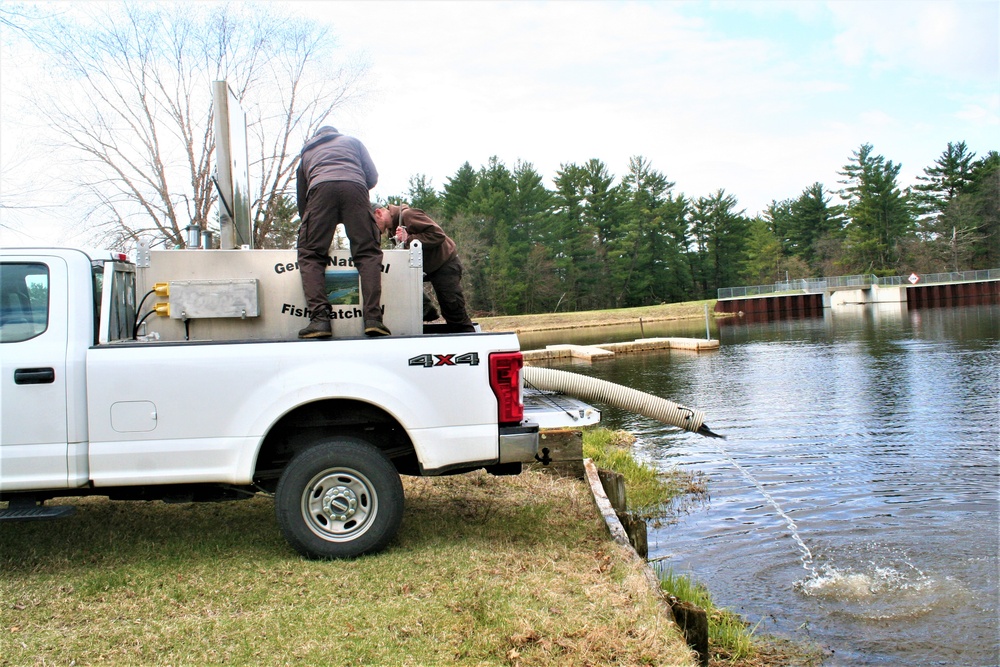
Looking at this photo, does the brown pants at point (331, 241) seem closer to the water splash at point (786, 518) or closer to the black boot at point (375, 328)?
the black boot at point (375, 328)

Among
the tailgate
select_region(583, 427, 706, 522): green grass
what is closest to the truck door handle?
the tailgate

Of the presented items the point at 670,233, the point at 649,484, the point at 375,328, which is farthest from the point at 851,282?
the point at 375,328

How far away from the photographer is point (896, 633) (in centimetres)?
604

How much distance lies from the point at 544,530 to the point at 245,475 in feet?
7.64

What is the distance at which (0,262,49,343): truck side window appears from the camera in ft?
17.1

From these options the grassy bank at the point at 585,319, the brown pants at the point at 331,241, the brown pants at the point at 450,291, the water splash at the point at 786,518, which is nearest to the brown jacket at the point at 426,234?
the brown pants at the point at 450,291

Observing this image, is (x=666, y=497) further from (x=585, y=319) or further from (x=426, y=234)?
(x=585, y=319)

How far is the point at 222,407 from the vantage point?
521 cm

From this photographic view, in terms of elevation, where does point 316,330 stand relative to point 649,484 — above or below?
above

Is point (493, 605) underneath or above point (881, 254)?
underneath

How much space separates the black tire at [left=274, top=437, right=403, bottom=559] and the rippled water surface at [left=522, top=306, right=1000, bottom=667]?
10.3 feet

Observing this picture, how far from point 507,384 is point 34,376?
2.98 m

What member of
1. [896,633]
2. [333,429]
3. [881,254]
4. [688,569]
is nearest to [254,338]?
[333,429]

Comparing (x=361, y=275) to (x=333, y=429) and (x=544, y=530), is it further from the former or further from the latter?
(x=544, y=530)
